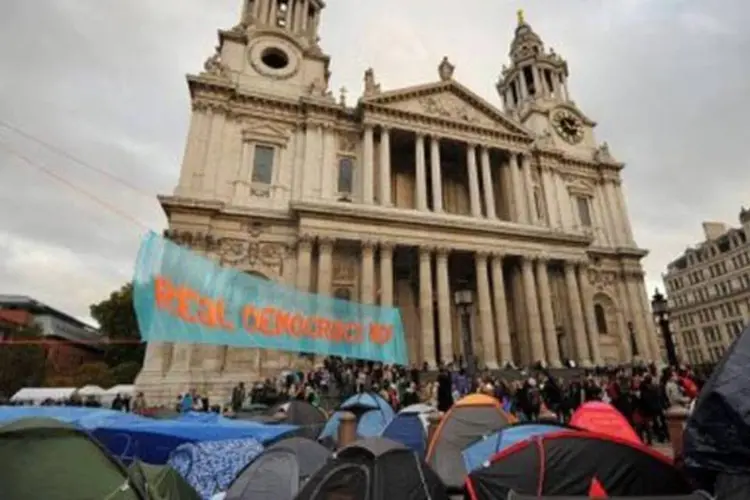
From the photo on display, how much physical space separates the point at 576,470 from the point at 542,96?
4057 centimetres

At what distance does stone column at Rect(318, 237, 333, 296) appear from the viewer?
22.1 meters

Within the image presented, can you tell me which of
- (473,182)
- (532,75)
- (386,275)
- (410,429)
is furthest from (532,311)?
(532,75)

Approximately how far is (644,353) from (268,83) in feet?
103

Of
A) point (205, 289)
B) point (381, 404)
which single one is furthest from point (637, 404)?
point (205, 289)

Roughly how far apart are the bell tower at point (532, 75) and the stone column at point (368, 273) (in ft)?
78.6

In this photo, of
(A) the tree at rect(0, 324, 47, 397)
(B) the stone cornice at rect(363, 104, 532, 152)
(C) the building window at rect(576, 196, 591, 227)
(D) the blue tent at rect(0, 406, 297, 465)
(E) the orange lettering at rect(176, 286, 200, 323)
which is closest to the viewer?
(D) the blue tent at rect(0, 406, 297, 465)

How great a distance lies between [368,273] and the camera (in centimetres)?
2278

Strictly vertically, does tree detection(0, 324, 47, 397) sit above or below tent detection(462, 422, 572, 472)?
above

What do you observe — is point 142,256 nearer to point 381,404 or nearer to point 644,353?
point 381,404

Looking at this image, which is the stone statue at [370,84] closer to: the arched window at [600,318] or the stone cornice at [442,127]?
the stone cornice at [442,127]

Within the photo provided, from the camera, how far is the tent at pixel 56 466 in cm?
465

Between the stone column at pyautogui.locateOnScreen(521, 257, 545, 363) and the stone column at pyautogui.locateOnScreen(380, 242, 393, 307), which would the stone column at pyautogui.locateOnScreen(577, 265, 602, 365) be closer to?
the stone column at pyautogui.locateOnScreen(521, 257, 545, 363)

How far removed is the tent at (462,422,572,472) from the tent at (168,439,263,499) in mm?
3490

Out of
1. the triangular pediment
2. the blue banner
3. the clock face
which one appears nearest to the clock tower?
the clock face
